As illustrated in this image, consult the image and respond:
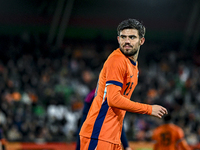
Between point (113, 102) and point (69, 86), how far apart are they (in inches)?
407

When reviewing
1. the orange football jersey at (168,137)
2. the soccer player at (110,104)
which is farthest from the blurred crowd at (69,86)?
the soccer player at (110,104)

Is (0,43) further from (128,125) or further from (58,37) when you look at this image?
(128,125)

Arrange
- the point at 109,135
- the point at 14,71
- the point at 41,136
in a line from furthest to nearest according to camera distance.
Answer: the point at 14,71 < the point at 41,136 < the point at 109,135

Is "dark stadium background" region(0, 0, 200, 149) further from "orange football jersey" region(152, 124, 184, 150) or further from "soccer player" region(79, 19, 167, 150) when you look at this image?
"soccer player" region(79, 19, 167, 150)

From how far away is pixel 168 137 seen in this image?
22.3ft

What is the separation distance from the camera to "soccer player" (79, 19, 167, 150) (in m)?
3.17

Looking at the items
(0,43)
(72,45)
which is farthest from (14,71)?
(72,45)

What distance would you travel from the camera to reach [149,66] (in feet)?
54.8

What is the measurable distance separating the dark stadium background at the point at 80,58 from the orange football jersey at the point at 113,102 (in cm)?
709

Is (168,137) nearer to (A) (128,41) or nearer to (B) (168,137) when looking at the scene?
(B) (168,137)

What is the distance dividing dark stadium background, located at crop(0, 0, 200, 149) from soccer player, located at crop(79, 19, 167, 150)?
708 cm

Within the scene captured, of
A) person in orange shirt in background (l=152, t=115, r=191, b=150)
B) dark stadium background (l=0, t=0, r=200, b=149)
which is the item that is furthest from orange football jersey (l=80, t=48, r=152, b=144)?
dark stadium background (l=0, t=0, r=200, b=149)

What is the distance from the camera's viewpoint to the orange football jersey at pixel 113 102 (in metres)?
3.12

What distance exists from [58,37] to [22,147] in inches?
311
